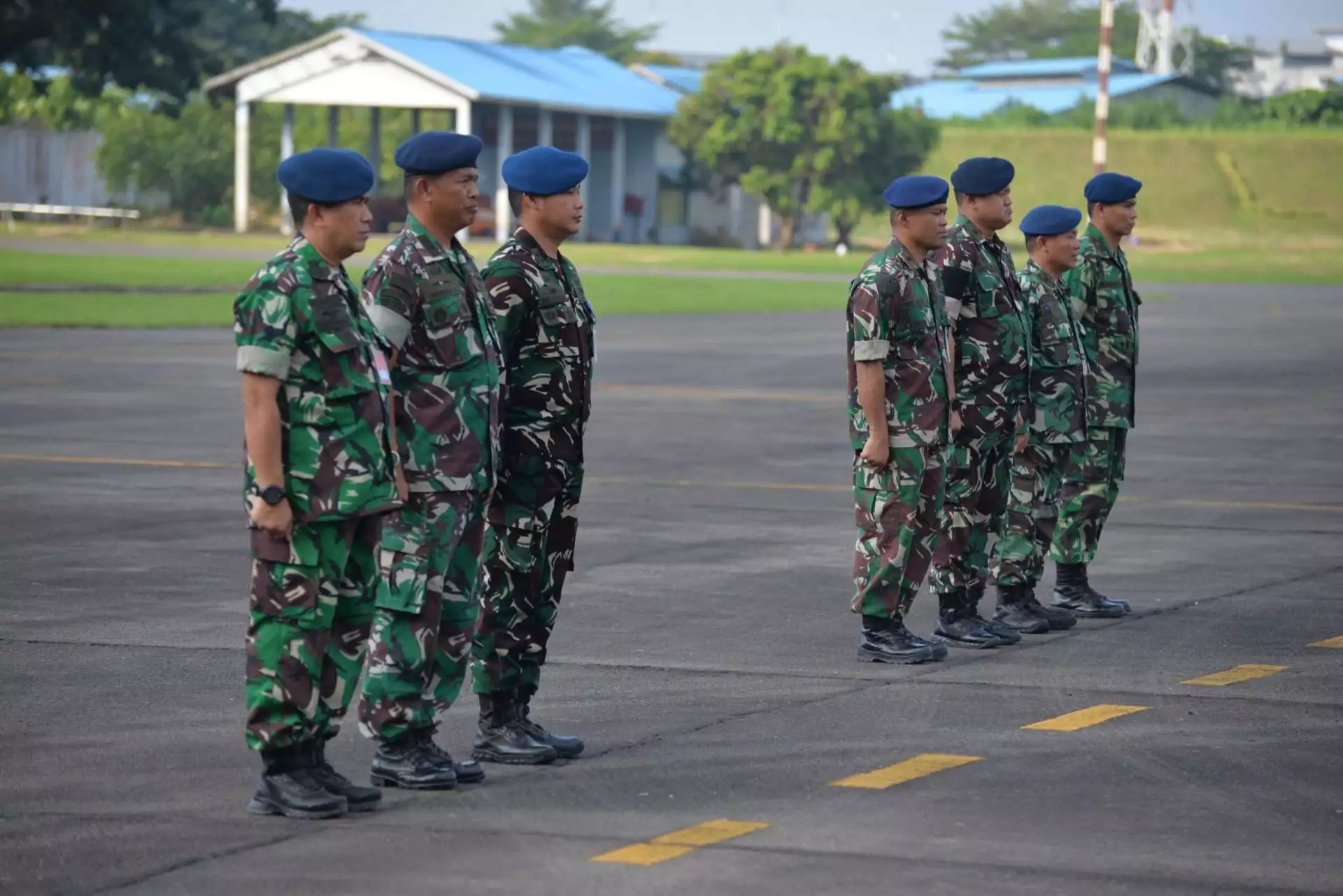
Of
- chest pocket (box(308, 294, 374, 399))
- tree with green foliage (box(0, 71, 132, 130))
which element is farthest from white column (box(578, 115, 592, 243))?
chest pocket (box(308, 294, 374, 399))

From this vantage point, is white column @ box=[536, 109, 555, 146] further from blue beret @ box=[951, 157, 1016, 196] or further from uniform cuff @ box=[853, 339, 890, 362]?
uniform cuff @ box=[853, 339, 890, 362]

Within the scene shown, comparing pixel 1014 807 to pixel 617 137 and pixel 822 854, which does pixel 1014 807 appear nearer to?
pixel 822 854

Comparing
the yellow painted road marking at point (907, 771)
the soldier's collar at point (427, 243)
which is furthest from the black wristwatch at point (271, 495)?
the yellow painted road marking at point (907, 771)

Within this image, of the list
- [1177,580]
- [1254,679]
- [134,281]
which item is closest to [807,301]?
[134,281]

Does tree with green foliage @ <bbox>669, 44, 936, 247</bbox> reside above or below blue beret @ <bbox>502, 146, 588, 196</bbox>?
above

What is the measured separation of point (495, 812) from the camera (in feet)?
21.4

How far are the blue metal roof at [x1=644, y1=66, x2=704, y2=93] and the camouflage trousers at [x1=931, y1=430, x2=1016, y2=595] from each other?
6934 centimetres

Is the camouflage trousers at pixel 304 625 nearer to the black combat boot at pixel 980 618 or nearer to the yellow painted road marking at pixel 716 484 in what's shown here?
the black combat boot at pixel 980 618

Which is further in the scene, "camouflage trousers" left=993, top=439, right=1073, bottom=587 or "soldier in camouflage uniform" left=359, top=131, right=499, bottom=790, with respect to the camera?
"camouflage trousers" left=993, top=439, right=1073, bottom=587

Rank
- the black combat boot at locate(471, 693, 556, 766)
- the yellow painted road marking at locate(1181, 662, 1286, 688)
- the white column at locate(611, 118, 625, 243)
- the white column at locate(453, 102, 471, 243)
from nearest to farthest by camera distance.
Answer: the black combat boot at locate(471, 693, 556, 766) < the yellow painted road marking at locate(1181, 662, 1286, 688) < the white column at locate(453, 102, 471, 243) < the white column at locate(611, 118, 625, 243)

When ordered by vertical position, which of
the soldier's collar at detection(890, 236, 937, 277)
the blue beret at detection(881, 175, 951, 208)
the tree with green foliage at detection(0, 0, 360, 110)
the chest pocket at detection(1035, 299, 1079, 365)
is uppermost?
the tree with green foliage at detection(0, 0, 360, 110)

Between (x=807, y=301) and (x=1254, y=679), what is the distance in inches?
1223

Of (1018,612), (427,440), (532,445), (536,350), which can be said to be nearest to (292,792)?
(427,440)

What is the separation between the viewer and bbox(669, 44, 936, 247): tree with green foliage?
6662 centimetres
